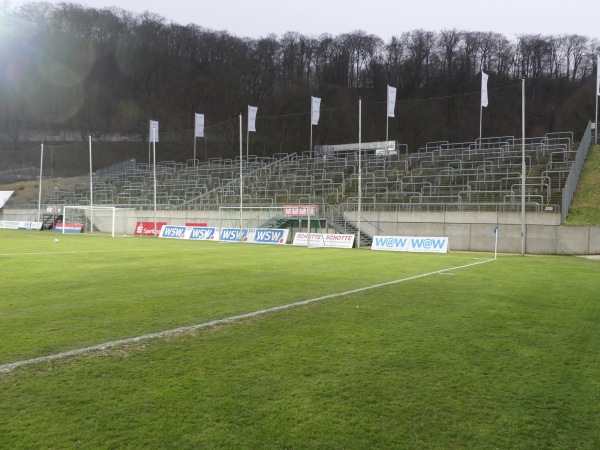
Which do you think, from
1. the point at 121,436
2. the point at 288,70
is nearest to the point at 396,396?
the point at 121,436

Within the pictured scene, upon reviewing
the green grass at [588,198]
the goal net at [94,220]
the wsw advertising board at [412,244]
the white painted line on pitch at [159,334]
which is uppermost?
the green grass at [588,198]

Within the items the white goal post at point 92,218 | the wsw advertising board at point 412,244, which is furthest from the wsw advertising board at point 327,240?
the white goal post at point 92,218

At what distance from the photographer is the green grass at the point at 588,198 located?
28406 millimetres

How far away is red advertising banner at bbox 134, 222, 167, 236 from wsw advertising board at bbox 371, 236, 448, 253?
69.0 ft

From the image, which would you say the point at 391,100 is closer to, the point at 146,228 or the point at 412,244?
the point at 412,244

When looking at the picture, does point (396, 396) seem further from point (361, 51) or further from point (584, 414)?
point (361, 51)

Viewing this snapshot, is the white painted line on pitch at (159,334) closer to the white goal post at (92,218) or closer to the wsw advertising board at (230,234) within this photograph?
the wsw advertising board at (230,234)

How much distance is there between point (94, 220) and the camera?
4869cm

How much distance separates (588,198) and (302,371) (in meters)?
31.3

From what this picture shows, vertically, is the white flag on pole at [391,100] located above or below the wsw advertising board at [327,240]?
above

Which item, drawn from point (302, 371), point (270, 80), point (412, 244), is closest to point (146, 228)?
point (412, 244)

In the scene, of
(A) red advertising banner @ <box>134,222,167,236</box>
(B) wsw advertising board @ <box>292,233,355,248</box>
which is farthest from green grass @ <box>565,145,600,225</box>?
(A) red advertising banner @ <box>134,222,167,236</box>

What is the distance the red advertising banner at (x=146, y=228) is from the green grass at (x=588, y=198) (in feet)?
101

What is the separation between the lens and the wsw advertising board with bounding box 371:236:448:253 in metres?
26.2
